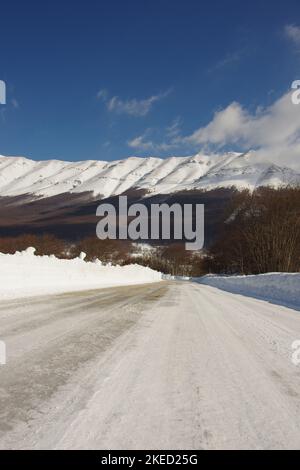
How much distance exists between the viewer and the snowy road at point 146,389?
2.33 meters

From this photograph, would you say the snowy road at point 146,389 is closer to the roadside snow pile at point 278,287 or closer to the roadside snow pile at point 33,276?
the roadside snow pile at point 33,276

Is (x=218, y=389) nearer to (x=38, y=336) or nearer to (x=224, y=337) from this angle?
(x=224, y=337)

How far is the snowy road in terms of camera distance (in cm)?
233

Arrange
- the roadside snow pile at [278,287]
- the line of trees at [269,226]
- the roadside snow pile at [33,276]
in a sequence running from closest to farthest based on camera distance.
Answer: the roadside snow pile at [278,287] → the roadside snow pile at [33,276] → the line of trees at [269,226]

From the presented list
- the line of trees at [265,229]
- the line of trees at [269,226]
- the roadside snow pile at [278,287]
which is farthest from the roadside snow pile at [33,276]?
the line of trees at [265,229]

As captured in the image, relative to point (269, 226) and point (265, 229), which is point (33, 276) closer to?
point (265, 229)

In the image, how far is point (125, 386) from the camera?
331 cm

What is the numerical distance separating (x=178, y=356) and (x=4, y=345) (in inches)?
88.4

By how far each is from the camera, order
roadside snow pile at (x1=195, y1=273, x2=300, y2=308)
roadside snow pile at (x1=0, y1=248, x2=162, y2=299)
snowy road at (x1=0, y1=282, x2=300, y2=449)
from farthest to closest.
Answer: roadside snow pile at (x1=0, y1=248, x2=162, y2=299) < roadside snow pile at (x1=195, y1=273, x2=300, y2=308) < snowy road at (x1=0, y1=282, x2=300, y2=449)

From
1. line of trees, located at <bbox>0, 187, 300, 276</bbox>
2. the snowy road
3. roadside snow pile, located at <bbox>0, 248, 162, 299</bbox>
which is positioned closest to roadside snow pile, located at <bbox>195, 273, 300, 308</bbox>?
the snowy road

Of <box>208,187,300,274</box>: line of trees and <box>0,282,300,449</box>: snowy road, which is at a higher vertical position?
<box>208,187,300,274</box>: line of trees

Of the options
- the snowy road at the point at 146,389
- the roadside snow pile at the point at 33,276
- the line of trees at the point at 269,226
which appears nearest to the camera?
the snowy road at the point at 146,389

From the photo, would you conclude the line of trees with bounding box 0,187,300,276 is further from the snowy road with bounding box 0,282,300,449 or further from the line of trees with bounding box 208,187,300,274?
the snowy road with bounding box 0,282,300,449
